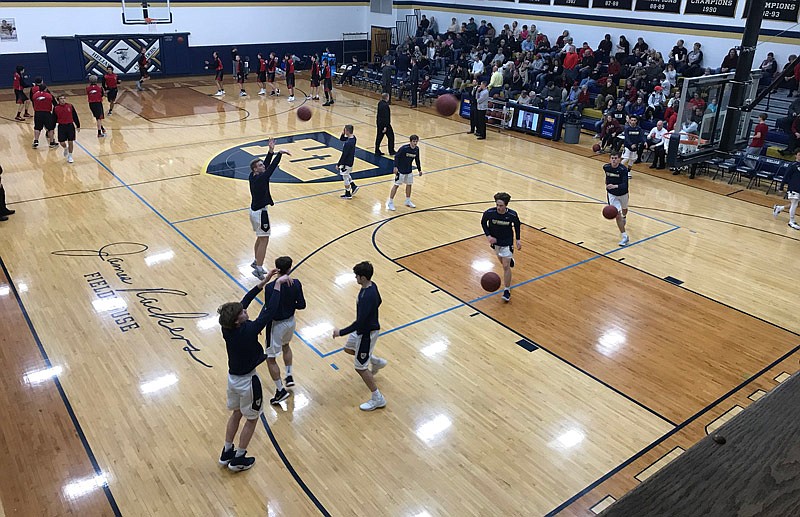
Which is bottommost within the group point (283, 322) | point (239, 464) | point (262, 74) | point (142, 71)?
point (239, 464)

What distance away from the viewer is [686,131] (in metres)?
16.5

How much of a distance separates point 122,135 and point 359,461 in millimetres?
16526

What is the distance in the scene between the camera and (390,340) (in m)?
9.05

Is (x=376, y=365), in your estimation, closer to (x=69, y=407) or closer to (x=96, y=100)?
(x=69, y=407)

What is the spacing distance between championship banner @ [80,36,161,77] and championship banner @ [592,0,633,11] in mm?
19161

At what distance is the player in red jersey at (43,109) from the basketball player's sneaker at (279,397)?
13168 mm

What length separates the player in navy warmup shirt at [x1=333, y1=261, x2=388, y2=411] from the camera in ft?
23.0

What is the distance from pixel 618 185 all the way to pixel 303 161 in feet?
29.0

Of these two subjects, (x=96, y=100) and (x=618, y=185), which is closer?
(x=618, y=185)

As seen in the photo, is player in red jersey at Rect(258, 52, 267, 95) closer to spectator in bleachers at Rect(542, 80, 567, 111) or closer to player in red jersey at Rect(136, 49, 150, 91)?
player in red jersey at Rect(136, 49, 150, 91)

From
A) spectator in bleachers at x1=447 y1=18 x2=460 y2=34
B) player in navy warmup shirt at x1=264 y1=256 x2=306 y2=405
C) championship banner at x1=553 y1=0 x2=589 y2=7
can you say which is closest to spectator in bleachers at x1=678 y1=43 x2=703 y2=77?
championship banner at x1=553 y1=0 x2=589 y2=7

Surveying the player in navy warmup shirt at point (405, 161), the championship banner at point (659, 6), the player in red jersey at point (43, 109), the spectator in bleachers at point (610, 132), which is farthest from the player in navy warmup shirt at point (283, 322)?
the championship banner at point (659, 6)

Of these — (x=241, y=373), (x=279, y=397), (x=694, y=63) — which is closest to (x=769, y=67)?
(x=694, y=63)

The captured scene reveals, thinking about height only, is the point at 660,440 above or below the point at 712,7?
below
